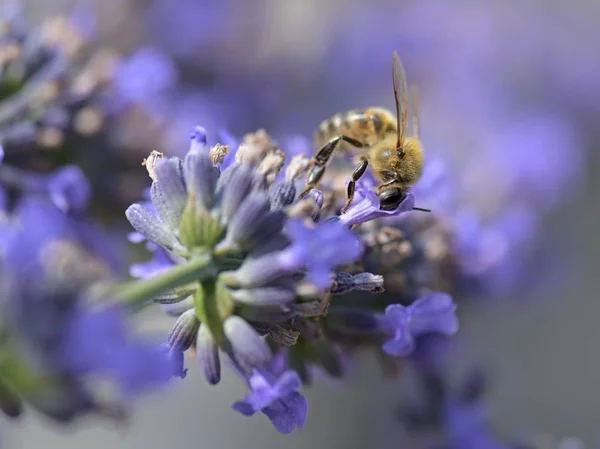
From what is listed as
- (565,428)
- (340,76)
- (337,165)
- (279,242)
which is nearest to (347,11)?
(340,76)

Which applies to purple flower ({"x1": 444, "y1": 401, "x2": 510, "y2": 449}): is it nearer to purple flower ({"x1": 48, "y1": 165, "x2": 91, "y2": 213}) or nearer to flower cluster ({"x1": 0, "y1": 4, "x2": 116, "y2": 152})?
purple flower ({"x1": 48, "y1": 165, "x2": 91, "y2": 213})

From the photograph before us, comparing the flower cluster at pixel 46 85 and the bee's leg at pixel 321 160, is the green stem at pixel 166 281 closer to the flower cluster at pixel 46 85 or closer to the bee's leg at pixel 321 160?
the bee's leg at pixel 321 160

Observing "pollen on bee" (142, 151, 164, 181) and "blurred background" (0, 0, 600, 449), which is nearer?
"pollen on bee" (142, 151, 164, 181)

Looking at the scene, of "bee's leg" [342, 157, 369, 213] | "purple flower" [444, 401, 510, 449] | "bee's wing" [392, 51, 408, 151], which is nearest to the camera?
"bee's leg" [342, 157, 369, 213]

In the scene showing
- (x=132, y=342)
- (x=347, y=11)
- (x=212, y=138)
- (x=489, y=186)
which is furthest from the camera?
(x=347, y=11)

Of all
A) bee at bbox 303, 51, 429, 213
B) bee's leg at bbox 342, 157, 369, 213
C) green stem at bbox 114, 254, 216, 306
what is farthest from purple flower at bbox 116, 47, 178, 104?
green stem at bbox 114, 254, 216, 306

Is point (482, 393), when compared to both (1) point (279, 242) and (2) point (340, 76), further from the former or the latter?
(2) point (340, 76)

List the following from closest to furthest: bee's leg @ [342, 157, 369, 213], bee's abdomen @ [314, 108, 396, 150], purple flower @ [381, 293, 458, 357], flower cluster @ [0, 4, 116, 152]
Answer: purple flower @ [381, 293, 458, 357]
bee's leg @ [342, 157, 369, 213]
flower cluster @ [0, 4, 116, 152]
bee's abdomen @ [314, 108, 396, 150]

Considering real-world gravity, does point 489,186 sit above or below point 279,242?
above
